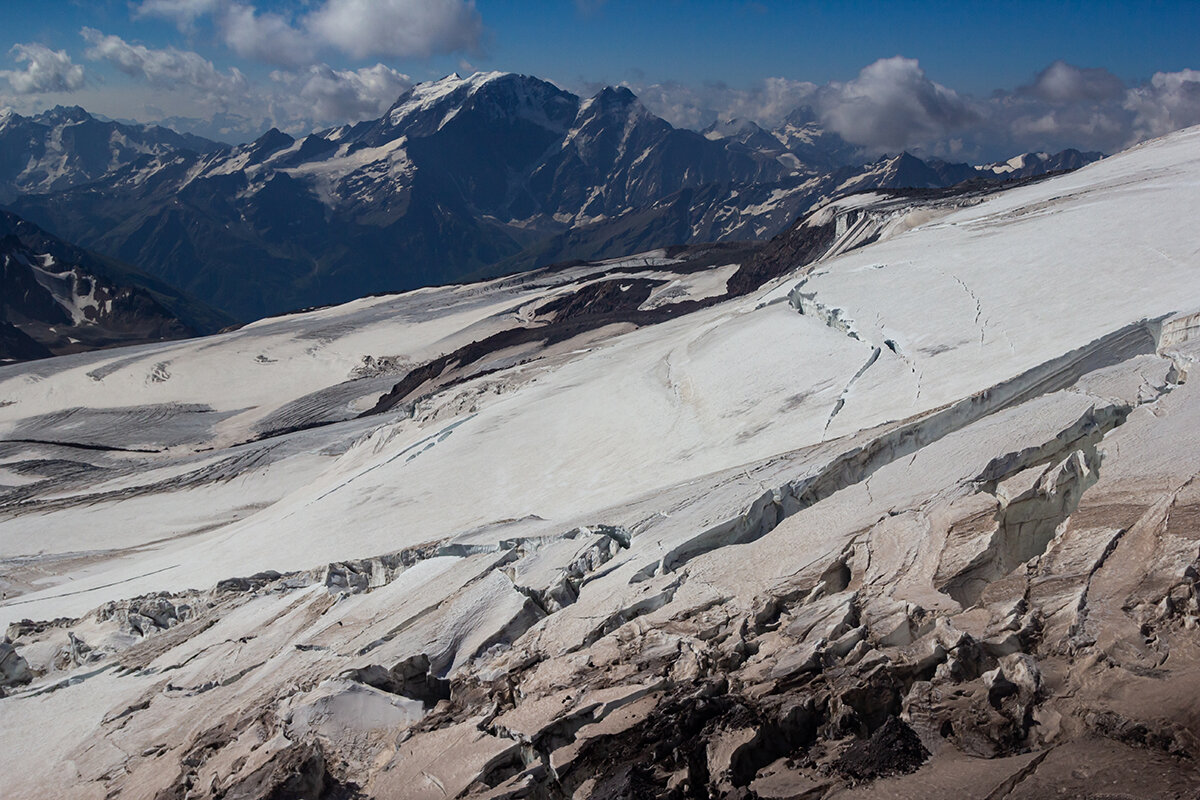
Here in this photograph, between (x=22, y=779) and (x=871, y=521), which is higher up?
(x=871, y=521)

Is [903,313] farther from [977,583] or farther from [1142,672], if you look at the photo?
[1142,672]

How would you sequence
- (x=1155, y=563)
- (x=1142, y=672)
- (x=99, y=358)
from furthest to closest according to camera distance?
(x=99, y=358), (x=1155, y=563), (x=1142, y=672)

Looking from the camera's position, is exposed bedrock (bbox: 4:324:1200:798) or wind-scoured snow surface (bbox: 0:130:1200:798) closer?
exposed bedrock (bbox: 4:324:1200:798)

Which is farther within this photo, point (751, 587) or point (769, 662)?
point (751, 587)

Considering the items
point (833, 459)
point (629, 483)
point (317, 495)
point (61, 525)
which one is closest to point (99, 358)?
point (61, 525)

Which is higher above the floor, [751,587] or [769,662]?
[751,587]

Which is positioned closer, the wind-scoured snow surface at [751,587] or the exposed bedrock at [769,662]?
the exposed bedrock at [769,662]

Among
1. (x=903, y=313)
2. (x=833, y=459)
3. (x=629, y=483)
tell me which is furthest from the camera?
(x=903, y=313)

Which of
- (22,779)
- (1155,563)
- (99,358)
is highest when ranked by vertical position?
(99,358)
